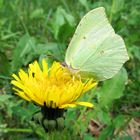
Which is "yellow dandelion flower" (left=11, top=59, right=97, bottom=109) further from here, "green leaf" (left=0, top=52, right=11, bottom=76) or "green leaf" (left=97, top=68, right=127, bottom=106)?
"green leaf" (left=0, top=52, right=11, bottom=76)

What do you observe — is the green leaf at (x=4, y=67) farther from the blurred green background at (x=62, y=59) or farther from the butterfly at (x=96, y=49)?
the butterfly at (x=96, y=49)

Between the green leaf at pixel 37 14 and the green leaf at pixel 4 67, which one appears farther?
the green leaf at pixel 37 14

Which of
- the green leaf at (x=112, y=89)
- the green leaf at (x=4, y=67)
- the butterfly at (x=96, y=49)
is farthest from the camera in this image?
the green leaf at (x=4, y=67)

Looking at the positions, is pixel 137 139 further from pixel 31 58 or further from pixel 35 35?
pixel 35 35

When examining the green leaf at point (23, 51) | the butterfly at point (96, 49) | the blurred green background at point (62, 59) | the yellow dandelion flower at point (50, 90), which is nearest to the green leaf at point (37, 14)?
the blurred green background at point (62, 59)

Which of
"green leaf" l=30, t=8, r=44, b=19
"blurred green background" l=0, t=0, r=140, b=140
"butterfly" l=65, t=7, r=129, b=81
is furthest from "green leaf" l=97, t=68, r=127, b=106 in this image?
"green leaf" l=30, t=8, r=44, b=19

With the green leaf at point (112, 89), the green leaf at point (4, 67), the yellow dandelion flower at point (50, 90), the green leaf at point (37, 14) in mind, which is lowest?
the green leaf at point (112, 89)

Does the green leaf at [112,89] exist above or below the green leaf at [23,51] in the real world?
below
